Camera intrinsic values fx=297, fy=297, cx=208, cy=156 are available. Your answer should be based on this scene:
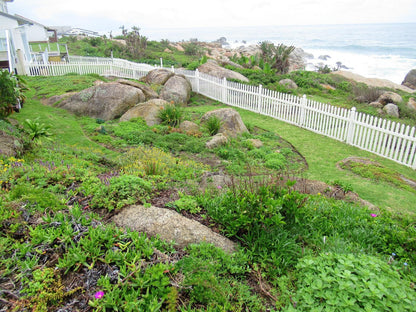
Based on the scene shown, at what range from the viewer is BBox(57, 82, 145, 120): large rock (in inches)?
508

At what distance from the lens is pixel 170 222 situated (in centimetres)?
375

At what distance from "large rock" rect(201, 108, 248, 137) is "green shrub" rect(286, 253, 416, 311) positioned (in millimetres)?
8148

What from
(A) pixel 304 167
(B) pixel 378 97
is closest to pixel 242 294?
(A) pixel 304 167

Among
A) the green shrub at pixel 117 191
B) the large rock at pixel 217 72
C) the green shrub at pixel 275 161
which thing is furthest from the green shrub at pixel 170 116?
the large rock at pixel 217 72

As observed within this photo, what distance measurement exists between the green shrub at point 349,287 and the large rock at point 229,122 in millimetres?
8148

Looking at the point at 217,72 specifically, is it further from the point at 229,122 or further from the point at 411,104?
the point at 411,104

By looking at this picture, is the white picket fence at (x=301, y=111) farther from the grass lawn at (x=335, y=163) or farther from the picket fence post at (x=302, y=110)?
the grass lawn at (x=335, y=163)

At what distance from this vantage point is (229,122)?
1144 cm

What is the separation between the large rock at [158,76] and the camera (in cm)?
1786

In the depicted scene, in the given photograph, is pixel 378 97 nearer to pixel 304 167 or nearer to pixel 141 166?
pixel 304 167

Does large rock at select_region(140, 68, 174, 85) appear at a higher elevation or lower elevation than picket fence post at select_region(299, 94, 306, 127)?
higher

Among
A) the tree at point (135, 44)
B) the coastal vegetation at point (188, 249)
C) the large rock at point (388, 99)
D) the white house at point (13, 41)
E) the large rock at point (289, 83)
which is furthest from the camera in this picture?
the tree at point (135, 44)

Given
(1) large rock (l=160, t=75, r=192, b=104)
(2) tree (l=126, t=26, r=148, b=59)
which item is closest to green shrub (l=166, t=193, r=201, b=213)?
(1) large rock (l=160, t=75, r=192, b=104)

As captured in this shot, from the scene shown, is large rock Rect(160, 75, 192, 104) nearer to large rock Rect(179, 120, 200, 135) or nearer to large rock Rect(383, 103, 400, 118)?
large rock Rect(179, 120, 200, 135)
